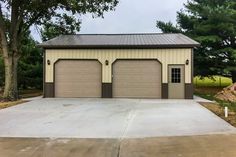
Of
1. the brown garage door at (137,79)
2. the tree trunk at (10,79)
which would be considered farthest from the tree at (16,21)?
the brown garage door at (137,79)

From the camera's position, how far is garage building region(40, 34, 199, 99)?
22.8 metres

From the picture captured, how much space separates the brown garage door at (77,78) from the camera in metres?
23.6

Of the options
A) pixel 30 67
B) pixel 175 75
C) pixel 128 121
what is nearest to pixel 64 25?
pixel 30 67

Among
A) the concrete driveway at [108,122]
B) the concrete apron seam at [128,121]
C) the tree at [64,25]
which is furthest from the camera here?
the tree at [64,25]

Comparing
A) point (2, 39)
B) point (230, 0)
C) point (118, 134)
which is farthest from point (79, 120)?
point (230, 0)

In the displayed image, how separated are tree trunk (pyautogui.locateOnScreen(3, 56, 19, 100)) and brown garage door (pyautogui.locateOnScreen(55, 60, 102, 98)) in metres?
2.47

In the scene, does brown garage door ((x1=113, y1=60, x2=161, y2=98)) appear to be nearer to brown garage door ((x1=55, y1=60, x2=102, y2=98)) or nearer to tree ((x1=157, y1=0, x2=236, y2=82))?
brown garage door ((x1=55, y1=60, x2=102, y2=98))

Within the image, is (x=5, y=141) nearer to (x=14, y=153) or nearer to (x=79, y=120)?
(x=14, y=153)

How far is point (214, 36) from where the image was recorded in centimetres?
2991

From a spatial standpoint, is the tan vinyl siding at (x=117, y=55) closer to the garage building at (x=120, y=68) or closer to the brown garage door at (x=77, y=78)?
the garage building at (x=120, y=68)

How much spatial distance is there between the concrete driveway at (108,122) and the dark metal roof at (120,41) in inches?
247

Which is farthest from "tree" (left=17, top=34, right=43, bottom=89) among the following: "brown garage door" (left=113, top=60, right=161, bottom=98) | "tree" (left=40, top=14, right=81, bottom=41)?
"brown garage door" (left=113, top=60, right=161, bottom=98)

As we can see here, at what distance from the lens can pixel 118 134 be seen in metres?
10.7

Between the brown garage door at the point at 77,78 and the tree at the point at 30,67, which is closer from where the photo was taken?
the brown garage door at the point at 77,78
